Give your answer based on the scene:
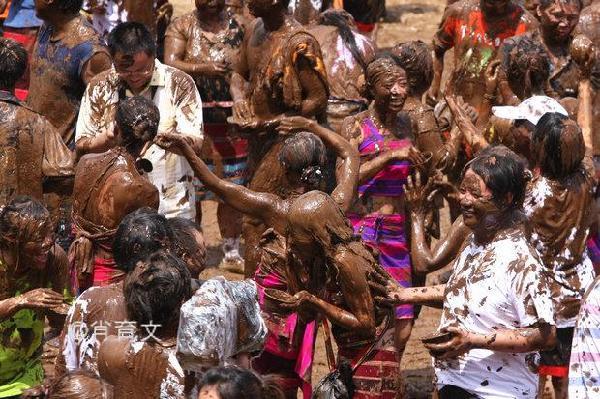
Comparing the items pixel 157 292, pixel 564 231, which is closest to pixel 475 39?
pixel 564 231

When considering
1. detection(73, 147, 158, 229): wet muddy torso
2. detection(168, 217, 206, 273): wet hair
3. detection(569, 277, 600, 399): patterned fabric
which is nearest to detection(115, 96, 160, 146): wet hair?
detection(73, 147, 158, 229): wet muddy torso

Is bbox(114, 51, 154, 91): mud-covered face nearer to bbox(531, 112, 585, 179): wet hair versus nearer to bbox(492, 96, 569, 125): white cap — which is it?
bbox(492, 96, 569, 125): white cap

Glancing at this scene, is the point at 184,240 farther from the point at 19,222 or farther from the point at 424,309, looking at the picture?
the point at 424,309

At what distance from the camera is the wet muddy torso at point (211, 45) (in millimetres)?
11008

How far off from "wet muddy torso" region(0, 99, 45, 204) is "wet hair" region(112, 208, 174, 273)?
1.87 meters

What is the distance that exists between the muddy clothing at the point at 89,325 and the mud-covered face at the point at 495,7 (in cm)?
543

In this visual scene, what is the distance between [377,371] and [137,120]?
185 centimetres

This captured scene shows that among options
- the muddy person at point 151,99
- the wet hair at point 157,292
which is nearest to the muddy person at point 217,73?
the muddy person at point 151,99

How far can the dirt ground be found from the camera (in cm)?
969

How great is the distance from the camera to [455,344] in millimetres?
6176

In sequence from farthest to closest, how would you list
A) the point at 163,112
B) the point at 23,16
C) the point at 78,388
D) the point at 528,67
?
the point at 23,16 < the point at 528,67 < the point at 163,112 < the point at 78,388

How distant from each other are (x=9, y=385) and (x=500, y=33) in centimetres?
530

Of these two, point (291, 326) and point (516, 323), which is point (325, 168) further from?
point (516, 323)

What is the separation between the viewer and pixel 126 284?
19.7ft
